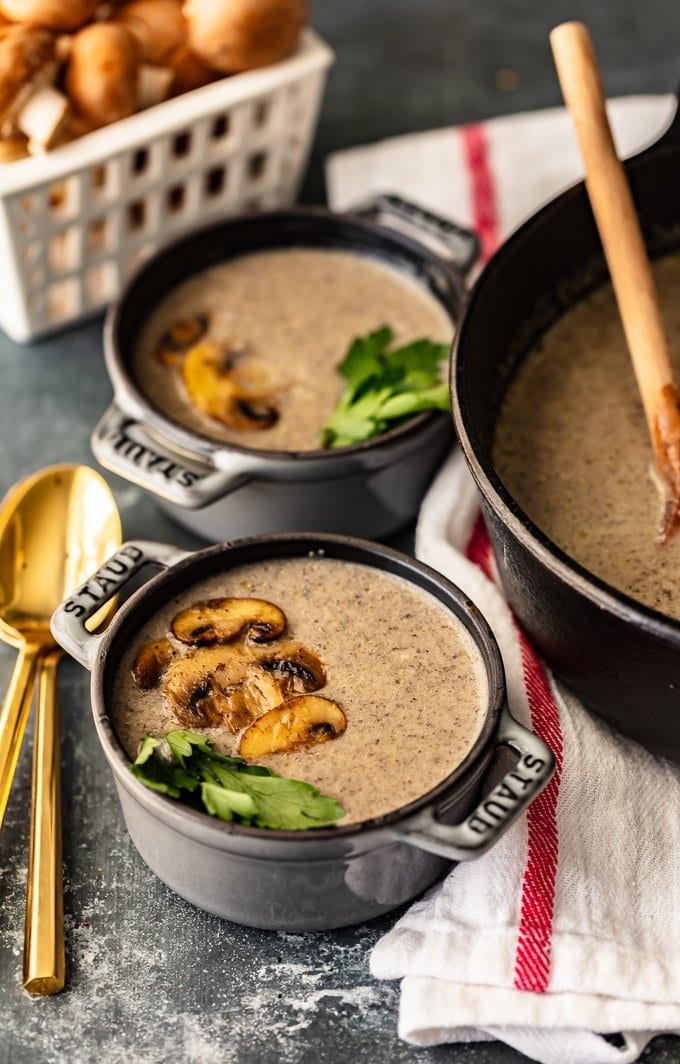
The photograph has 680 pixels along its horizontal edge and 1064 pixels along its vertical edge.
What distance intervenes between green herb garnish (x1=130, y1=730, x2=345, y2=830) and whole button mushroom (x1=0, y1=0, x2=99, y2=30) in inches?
39.9

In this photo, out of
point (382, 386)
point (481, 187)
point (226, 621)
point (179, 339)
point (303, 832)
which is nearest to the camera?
point (303, 832)

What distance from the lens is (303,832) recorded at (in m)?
1.19

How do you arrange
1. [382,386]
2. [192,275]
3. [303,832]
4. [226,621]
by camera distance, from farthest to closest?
[192,275] → [382,386] → [226,621] → [303,832]

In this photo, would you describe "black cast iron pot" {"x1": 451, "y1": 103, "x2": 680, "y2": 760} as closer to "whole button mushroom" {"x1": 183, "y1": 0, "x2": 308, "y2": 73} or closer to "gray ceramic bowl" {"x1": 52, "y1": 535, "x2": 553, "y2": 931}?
"gray ceramic bowl" {"x1": 52, "y1": 535, "x2": 553, "y2": 931}

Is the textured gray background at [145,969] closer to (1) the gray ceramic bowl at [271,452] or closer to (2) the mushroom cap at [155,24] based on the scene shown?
(1) the gray ceramic bowl at [271,452]

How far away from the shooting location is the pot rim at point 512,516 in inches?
47.6

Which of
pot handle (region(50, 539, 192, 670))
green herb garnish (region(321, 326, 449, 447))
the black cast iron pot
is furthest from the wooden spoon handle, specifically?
pot handle (region(50, 539, 192, 670))

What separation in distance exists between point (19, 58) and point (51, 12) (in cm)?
10

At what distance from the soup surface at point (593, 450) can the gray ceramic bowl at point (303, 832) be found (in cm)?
20

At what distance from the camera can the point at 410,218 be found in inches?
75.9

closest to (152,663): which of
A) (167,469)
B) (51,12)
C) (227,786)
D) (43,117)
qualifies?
(227,786)

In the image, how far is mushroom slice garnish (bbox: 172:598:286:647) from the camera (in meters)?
1.39

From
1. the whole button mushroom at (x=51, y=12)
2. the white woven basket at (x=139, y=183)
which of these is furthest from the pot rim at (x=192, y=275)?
the whole button mushroom at (x=51, y=12)

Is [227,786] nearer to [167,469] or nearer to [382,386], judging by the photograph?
[167,469]
